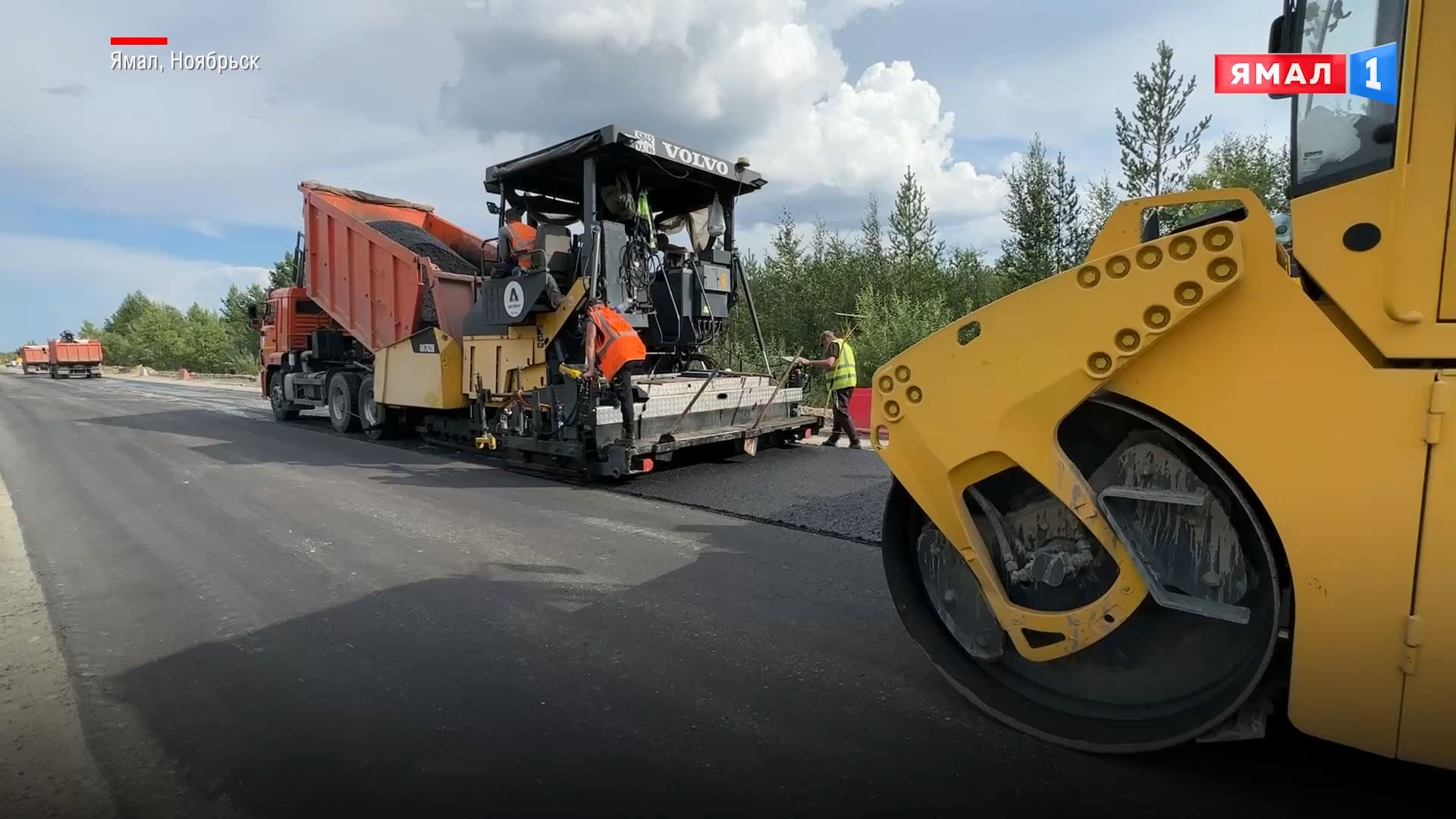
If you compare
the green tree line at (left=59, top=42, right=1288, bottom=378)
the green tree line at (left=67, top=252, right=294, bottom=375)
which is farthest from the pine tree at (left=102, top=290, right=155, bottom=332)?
the green tree line at (left=59, top=42, right=1288, bottom=378)

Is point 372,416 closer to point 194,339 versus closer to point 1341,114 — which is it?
point 1341,114

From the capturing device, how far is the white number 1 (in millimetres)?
1882

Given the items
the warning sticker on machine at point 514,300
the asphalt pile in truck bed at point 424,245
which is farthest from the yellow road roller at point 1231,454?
the asphalt pile in truck bed at point 424,245

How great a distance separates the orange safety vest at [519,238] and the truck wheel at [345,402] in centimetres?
509

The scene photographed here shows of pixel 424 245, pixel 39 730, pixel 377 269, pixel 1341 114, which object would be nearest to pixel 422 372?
pixel 377 269

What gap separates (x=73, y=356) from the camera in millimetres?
35562

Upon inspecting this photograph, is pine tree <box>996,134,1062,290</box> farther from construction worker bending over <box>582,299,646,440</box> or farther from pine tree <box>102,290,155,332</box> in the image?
pine tree <box>102,290,155,332</box>

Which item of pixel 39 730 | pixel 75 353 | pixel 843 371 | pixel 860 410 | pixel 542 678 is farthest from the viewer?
pixel 75 353

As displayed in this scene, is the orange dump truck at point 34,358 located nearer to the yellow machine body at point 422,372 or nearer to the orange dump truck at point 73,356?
the orange dump truck at point 73,356

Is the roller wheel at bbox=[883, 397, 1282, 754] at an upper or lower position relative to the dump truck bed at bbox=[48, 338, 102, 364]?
lower

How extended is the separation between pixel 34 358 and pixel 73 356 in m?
8.60

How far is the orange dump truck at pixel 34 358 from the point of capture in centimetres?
4062

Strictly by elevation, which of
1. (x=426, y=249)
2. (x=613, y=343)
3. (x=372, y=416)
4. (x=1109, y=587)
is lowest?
(x=372, y=416)

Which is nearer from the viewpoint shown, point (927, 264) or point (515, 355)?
point (515, 355)
